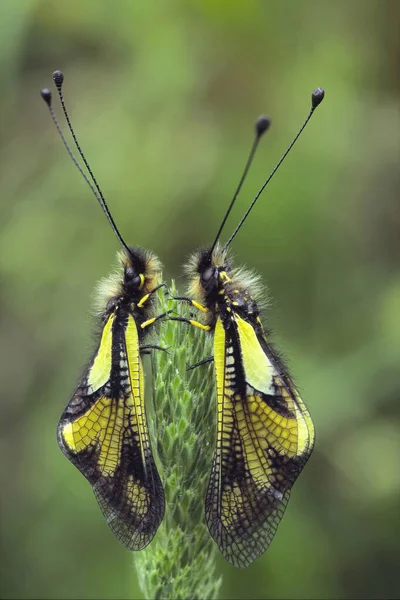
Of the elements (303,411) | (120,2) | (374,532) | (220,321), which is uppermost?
(120,2)

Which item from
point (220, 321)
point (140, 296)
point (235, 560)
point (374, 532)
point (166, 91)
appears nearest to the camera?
point (235, 560)

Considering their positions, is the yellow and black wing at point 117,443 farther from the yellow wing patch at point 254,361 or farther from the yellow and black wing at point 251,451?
the yellow wing patch at point 254,361

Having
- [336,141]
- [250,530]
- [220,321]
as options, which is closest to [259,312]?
[220,321]

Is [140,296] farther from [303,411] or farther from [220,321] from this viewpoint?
[303,411]

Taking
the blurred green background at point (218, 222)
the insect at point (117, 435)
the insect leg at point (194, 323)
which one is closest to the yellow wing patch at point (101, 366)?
the insect at point (117, 435)

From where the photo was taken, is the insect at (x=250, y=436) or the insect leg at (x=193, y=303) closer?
the insect at (x=250, y=436)

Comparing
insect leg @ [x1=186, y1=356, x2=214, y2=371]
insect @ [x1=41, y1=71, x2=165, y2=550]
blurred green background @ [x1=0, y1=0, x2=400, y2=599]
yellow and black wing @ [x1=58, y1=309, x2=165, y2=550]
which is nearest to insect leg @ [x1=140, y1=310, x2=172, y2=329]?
insect @ [x1=41, y1=71, x2=165, y2=550]

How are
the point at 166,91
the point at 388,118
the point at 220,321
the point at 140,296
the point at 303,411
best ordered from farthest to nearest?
the point at 166,91 → the point at 388,118 → the point at 140,296 → the point at 220,321 → the point at 303,411

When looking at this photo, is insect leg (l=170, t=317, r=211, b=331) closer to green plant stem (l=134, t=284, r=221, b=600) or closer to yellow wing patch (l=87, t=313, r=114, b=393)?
green plant stem (l=134, t=284, r=221, b=600)
